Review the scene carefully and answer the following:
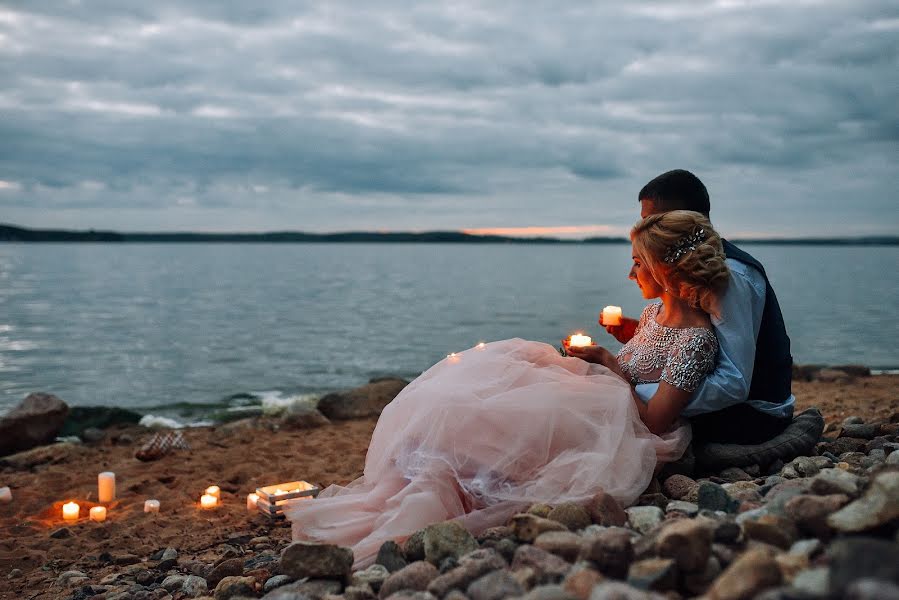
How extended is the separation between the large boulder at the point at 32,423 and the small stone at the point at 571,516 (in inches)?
340

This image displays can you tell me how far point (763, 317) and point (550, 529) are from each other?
2.20 m

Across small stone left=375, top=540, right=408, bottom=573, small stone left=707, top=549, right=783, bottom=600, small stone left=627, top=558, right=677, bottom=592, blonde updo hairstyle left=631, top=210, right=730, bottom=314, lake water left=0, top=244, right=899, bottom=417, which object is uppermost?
blonde updo hairstyle left=631, top=210, right=730, bottom=314

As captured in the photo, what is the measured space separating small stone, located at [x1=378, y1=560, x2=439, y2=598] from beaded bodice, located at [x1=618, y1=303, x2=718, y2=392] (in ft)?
6.26

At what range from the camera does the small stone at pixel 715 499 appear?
11.2ft

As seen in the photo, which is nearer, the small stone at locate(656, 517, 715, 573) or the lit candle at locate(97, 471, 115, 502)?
the small stone at locate(656, 517, 715, 573)

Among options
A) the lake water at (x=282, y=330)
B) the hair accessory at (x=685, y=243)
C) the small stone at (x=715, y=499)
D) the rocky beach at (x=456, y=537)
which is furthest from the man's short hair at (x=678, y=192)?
the lake water at (x=282, y=330)

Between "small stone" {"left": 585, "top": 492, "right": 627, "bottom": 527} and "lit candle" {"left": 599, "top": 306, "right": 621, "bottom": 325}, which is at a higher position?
"lit candle" {"left": 599, "top": 306, "right": 621, "bottom": 325}

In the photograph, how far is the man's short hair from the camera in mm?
4992

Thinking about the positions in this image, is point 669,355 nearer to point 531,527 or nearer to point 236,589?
point 531,527

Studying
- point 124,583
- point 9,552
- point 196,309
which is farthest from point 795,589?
point 196,309

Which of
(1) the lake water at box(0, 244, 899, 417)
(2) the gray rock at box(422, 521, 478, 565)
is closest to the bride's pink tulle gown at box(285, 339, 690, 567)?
(2) the gray rock at box(422, 521, 478, 565)

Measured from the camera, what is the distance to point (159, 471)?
26.1ft

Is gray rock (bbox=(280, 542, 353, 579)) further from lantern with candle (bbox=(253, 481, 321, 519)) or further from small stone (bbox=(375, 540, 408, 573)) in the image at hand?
lantern with candle (bbox=(253, 481, 321, 519))

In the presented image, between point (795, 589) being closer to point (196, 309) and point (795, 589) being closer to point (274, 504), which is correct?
point (274, 504)
